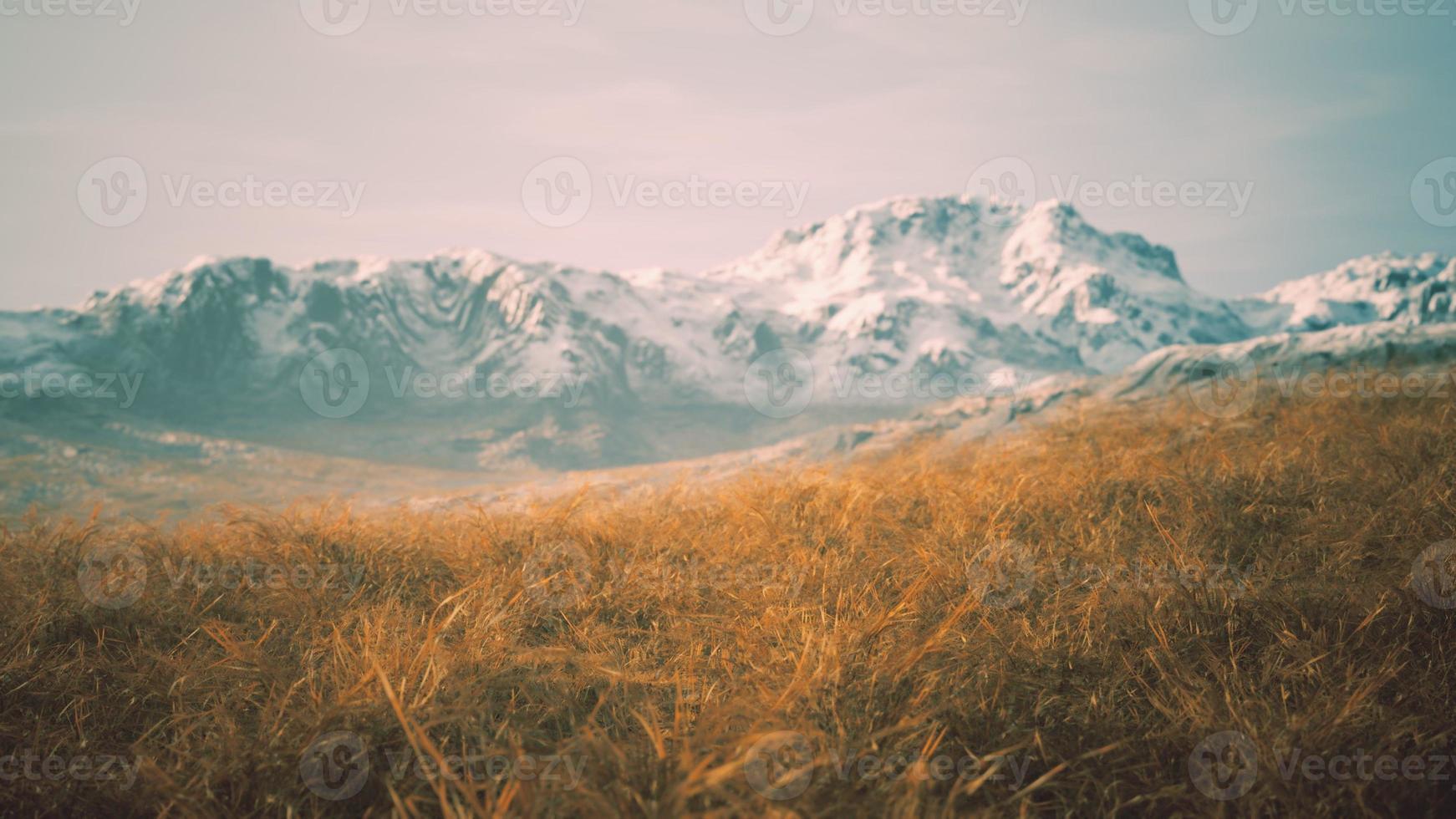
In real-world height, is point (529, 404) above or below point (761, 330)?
below

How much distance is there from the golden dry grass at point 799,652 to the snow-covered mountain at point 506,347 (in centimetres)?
4334

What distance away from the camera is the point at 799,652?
2.29 metres

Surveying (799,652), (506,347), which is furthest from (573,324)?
(799,652)

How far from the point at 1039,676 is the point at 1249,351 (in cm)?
892

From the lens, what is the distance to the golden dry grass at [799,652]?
5.88 ft

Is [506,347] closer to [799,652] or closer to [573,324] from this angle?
[573,324]

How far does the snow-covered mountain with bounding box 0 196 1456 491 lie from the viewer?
57.6 meters

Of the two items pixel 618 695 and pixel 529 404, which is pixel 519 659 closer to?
pixel 618 695

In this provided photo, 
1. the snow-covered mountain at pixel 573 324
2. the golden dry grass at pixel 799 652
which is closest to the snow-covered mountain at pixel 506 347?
the snow-covered mountain at pixel 573 324

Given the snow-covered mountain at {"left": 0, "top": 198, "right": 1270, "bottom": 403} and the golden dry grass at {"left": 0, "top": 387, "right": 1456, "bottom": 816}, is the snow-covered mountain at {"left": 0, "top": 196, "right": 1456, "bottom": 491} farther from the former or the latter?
the golden dry grass at {"left": 0, "top": 387, "right": 1456, "bottom": 816}

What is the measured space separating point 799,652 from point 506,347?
78.5 m

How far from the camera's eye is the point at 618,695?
90.3 inches

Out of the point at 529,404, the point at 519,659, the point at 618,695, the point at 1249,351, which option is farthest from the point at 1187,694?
the point at 529,404

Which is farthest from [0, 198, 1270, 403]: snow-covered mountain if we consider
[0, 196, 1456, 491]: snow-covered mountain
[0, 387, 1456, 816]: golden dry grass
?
[0, 387, 1456, 816]: golden dry grass
